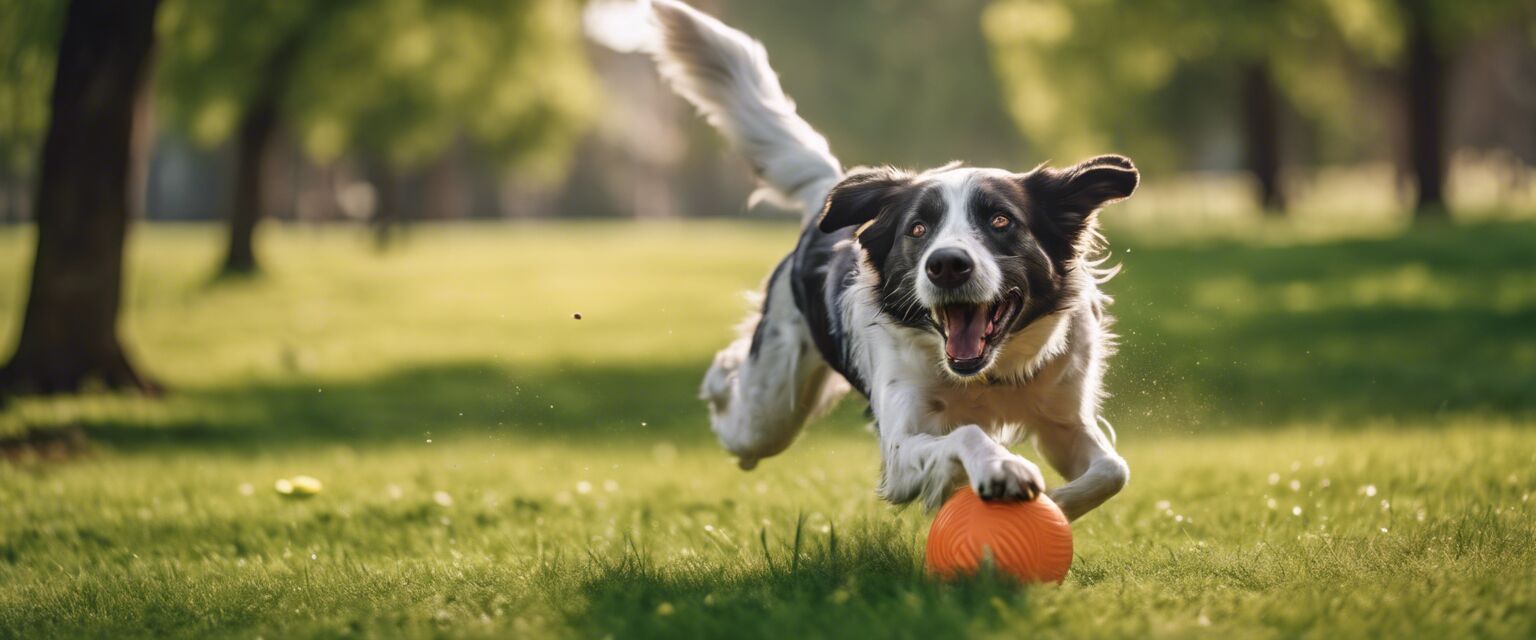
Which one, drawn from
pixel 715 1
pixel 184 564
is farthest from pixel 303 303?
pixel 715 1

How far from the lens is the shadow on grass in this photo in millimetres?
4359

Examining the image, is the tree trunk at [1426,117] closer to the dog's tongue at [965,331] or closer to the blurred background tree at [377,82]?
the blurred background tree at [377,82]

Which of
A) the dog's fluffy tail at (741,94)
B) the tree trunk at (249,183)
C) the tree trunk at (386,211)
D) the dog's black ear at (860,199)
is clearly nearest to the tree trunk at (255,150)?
the tree trunk at (249,183)

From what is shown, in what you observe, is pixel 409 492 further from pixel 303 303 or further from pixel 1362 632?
pixel 303 303

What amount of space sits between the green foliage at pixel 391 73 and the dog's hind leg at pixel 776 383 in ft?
28.1

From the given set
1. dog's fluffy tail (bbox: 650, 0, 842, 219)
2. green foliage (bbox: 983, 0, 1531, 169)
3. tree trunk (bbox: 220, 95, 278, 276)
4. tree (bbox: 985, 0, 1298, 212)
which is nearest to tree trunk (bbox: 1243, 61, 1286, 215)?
tree (bbox: 985, 0, 1298, 212)

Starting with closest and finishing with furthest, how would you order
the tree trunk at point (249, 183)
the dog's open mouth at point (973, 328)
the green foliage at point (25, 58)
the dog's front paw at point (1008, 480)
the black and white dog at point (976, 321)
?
the dog's front paw at point (1008, 480) → the black and white dog at point (976, 321) → the dog's open mouth at point (973, 328) → the green foliage at point (25, 58) → the tree trunk at point (249, 183)

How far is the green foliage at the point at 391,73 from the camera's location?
1659cm

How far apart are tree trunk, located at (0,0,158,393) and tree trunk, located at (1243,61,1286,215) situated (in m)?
19.2

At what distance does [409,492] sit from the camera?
8320mm

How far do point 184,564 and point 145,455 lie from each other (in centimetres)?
503

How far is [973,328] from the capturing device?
206 inches

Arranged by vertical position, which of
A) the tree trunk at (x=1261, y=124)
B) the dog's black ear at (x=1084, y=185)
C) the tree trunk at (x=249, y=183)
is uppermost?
the dog's black ear at (x=1084, y=185)

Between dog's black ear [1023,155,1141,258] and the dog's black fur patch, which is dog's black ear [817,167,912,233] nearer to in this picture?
the dog's black fur patch
